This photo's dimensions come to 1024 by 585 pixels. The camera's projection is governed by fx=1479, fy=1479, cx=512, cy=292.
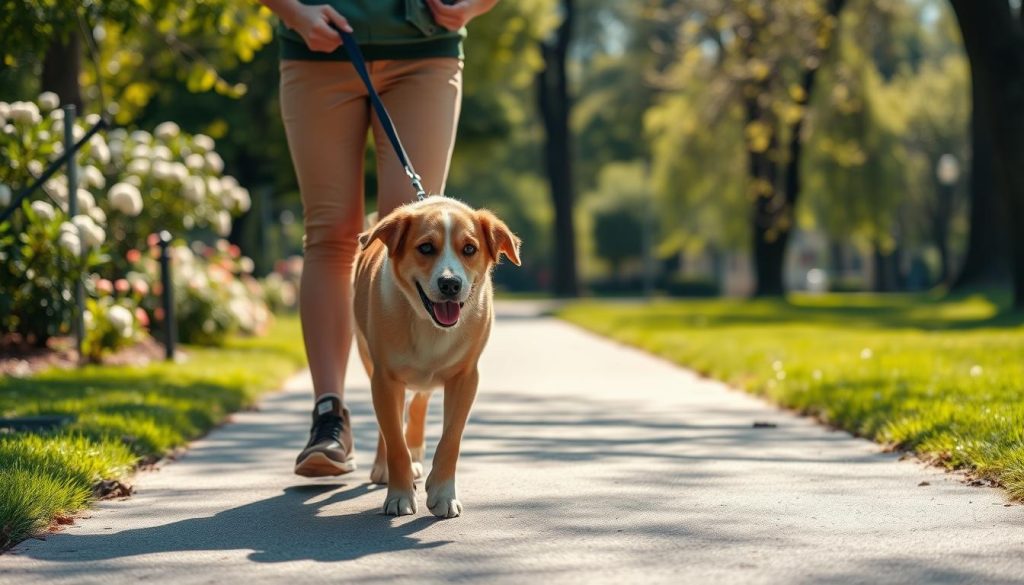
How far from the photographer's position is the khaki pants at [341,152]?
18.7ft

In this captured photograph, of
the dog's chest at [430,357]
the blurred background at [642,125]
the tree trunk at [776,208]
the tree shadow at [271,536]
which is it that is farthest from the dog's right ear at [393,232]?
the tree trunk at [776,208]

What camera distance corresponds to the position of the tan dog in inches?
183

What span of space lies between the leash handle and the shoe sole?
1000 millimetres

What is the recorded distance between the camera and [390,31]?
5.63 meters

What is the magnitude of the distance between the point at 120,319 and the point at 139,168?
2737 mm

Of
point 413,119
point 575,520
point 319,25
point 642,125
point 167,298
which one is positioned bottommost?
point 575,520

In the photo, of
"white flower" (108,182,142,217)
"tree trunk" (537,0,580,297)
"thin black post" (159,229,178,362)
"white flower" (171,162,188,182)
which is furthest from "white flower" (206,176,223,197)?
"tree trunk" (537,0,580,297)

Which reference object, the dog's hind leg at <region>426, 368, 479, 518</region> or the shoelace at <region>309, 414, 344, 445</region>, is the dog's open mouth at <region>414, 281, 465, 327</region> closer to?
the dog's hind leg at <region>426, 368, 479, 518</region>

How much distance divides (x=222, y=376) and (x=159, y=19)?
278 cm

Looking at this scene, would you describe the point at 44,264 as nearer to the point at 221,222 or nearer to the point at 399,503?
the point at 221,222

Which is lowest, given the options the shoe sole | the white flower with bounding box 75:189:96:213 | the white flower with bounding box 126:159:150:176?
the shoe sole

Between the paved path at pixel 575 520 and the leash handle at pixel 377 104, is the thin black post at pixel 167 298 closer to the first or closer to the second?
the paved path at pixel 575 520

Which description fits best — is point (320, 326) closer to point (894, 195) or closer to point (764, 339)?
point (764, 339)

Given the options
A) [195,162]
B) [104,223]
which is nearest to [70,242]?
[104,223]
